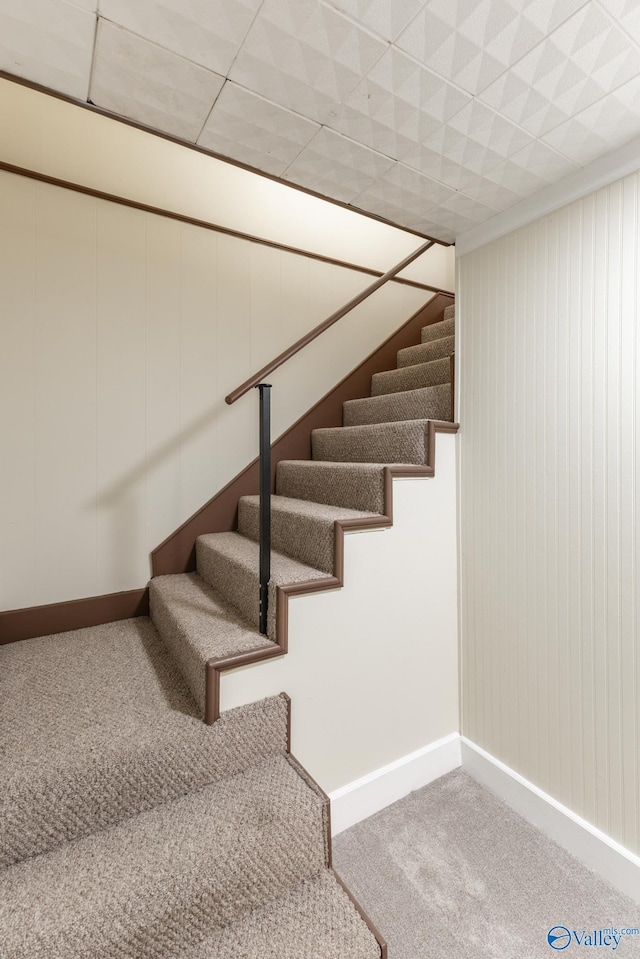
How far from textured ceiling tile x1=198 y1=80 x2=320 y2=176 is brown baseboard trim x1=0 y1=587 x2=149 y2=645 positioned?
1.76 metres

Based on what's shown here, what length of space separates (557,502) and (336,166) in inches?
52.7

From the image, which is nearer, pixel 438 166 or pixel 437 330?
pixel 438 166

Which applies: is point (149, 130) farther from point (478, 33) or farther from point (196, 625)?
point (196, 625)

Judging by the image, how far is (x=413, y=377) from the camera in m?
2.35

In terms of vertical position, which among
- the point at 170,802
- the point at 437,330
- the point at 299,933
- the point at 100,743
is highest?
the point at 437,330

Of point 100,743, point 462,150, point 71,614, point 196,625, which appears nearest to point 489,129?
point 462,150

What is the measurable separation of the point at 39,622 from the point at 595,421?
222 centimetres

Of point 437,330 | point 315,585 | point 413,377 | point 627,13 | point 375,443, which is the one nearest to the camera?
point 627,13

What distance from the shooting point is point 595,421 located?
1384mm

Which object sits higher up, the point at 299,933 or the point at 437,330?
the point at 437,330

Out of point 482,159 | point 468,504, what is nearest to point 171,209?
point 482,159

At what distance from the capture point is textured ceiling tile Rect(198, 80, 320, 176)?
44.9 inches

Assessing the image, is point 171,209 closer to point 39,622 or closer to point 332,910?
point 39,622

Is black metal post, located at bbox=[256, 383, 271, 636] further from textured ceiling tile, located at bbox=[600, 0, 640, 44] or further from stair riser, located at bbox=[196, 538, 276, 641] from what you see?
textured ceiling tile, located at bbox=[600, 0, 640, 44]
